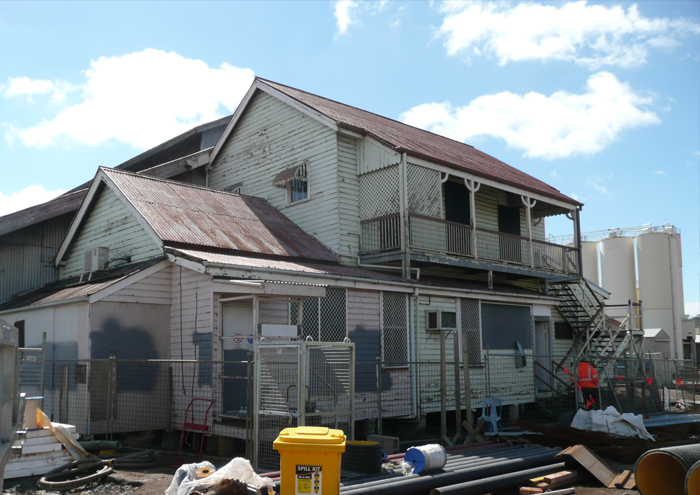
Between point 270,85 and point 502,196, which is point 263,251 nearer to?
point 270,85

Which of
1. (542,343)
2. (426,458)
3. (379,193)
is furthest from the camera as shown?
(542,343)

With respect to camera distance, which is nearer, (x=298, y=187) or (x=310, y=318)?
(x=310, y=318)

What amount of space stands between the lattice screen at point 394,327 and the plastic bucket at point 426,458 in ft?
21.6

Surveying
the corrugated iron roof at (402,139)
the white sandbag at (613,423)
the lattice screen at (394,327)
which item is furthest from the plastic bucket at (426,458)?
the corrugated iron roof at (402,139)

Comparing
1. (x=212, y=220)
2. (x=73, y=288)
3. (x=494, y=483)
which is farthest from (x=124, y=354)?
(x=494, y=483)

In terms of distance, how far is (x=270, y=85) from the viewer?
1952 cm

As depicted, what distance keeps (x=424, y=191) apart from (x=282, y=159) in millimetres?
4580

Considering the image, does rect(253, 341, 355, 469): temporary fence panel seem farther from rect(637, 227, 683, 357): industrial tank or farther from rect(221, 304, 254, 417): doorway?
rect(637, 227, 683, 357): industrial tank

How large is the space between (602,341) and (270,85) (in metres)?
14.8

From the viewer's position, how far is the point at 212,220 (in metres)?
15.8

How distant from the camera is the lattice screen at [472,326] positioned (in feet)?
56.5

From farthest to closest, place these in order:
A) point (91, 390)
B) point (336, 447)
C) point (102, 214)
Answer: point (102, 214) < point (91, 390) < point (336, 447)

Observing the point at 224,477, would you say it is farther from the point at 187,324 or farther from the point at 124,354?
the point at 124,354

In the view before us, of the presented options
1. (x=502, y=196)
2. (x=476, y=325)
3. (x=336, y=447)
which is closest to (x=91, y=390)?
(x=336, y=447)
